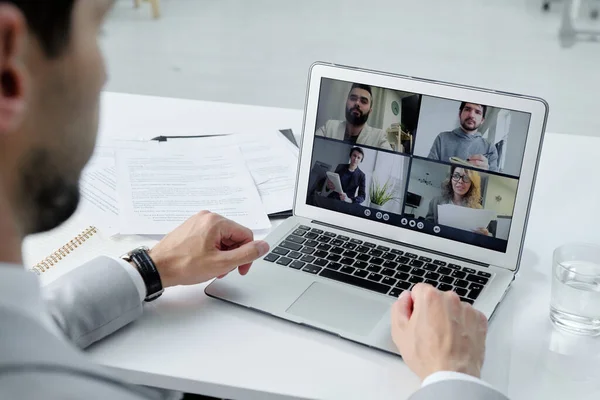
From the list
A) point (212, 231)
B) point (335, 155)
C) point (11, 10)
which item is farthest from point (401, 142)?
point (11, 10)

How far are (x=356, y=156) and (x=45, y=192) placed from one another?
0.64 meters

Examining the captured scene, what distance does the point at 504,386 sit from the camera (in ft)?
A: 2.97

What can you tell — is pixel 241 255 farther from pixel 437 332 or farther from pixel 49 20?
pixel 49 20

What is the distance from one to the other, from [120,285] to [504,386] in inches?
20.1

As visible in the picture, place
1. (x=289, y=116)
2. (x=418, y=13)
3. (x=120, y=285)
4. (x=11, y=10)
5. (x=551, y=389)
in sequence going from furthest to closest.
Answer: (x=418, y=13) → (x=289, y=116) → (x=120, y=285) → (x=551, y=389) → (x=11, y=10)

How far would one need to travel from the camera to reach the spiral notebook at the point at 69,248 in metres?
1.12

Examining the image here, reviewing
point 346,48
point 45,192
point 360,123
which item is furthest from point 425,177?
point 346,48

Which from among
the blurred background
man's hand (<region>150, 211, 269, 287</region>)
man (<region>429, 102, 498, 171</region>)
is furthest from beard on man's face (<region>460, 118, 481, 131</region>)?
the blurred background

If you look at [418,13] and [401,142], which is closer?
[401,142]

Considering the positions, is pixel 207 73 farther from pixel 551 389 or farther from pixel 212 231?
pixel 551 389

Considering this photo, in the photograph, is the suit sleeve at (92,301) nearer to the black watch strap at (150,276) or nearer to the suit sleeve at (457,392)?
the black watch strap at (150,276)

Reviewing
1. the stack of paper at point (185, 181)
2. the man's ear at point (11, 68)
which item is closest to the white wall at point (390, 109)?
the stack of paper at point (185, 181)

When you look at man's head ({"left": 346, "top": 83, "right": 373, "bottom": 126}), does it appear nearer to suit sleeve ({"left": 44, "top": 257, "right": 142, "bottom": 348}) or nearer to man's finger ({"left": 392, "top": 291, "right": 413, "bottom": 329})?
man's finger ({"left": 392, "top": 291, "right": 413, "bottom": 329})

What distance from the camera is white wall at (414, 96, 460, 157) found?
1.10 metres
